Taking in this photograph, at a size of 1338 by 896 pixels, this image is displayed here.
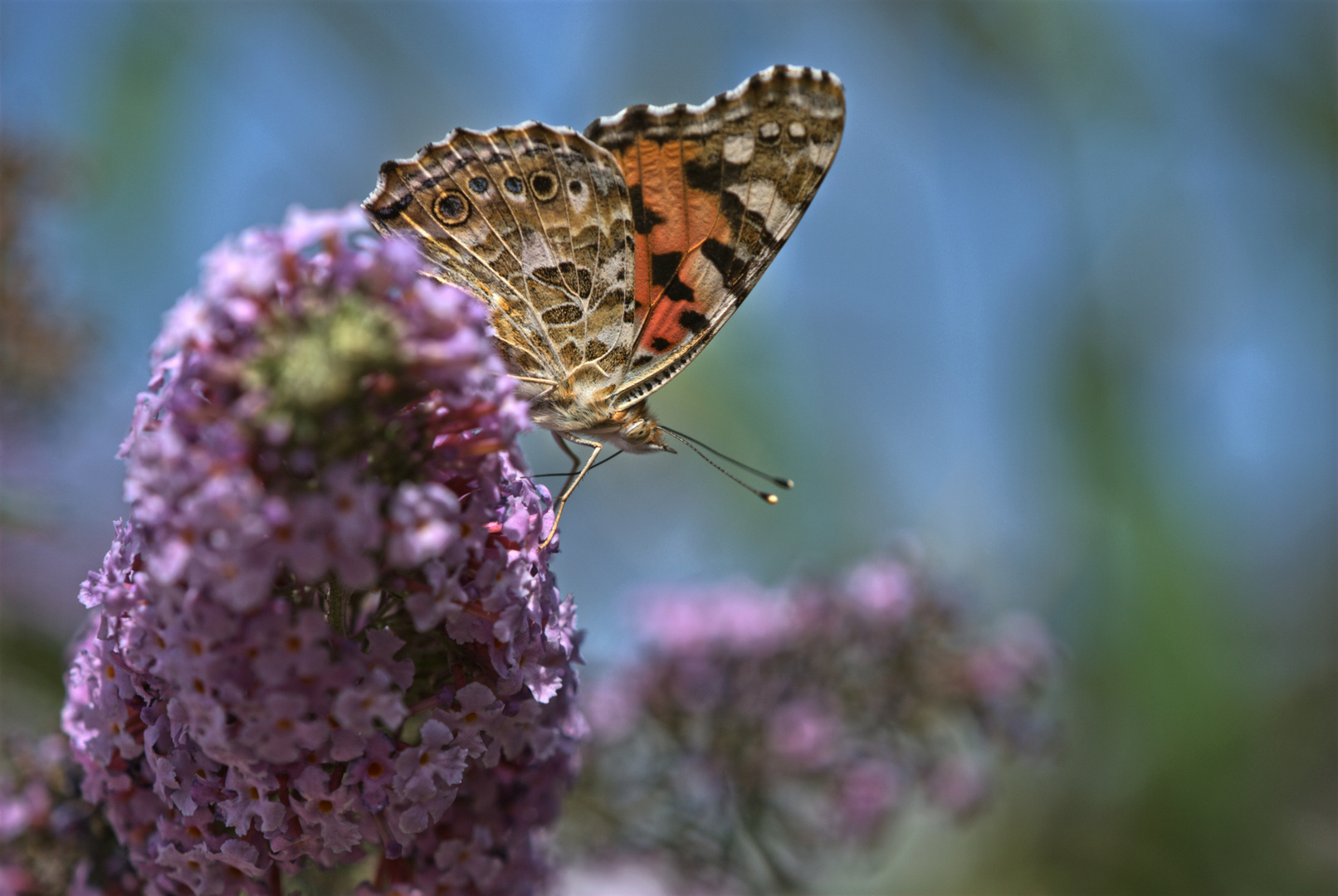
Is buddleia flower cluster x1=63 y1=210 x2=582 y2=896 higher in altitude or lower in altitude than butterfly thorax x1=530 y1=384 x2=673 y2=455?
lower

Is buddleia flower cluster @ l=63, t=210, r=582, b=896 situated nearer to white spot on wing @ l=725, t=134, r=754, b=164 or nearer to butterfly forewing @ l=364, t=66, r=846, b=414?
butterfly forewing @ l=364, t=66, r=846, b=414

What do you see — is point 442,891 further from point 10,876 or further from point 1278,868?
point 1278,868

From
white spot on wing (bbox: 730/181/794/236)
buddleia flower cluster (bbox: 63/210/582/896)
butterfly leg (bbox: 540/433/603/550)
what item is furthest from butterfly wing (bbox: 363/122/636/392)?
buddleia flower cluster (bbox: 63/210/582/896)

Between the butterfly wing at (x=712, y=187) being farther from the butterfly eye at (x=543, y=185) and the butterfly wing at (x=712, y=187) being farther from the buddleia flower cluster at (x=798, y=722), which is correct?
the buddleia flower cluster at (x=798, y=722)

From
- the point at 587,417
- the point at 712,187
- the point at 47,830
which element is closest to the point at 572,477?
the point at 587,417

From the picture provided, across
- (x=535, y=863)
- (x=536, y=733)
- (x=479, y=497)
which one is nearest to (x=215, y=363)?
(x=479, y=497)

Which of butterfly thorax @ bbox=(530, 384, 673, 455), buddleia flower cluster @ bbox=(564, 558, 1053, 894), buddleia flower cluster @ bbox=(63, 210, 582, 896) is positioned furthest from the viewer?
buddleia flower cluster @ bbox=(564, 558, 1053, 894)

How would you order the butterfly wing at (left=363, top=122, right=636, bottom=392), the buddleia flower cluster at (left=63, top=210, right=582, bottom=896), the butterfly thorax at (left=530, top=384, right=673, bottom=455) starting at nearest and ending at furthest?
the buddleia flower cluster at (left=63, top=210, right=582, bottom=896)
the butterfly wing at (left=363, top=122, right=636, bottom=392)
the butterfly thorax at (left=530, top=384, right=673, bottom=455)
